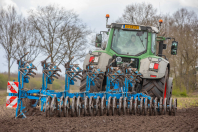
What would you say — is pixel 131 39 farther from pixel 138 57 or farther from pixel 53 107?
pixel 53 107

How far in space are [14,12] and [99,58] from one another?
9.87 metres

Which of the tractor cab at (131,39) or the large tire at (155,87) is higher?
the tractor cab at (131,39)

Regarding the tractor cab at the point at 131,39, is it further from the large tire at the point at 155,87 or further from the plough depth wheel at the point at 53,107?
the plough depth wheel at the point at 53,107

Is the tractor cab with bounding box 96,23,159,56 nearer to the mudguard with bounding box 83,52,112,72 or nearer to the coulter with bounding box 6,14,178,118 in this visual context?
the coulter with bounding box 6,14,178,118

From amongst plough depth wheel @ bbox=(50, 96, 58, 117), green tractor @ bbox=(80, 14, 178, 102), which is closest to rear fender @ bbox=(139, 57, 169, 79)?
green tractor @ bbox=(80, 14, 178, 102)

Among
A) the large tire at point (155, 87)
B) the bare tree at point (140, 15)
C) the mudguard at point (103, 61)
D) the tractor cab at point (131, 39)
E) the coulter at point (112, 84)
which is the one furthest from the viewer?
the bare tree at point (140, 15)

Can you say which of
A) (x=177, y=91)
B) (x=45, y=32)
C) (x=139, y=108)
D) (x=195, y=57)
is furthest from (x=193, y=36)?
(x=139, y=108)

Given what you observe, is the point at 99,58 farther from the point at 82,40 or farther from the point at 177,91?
the point at 177,91

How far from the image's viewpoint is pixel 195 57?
76.2ft

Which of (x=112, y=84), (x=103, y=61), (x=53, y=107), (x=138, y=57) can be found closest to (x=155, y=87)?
(x=138, y=57)

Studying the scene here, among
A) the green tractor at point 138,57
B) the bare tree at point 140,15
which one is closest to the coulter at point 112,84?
the green tractor at point 138,57

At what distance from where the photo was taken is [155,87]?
24.8 feet

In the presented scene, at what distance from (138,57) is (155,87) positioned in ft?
3.30

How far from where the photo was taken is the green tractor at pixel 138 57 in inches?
293
